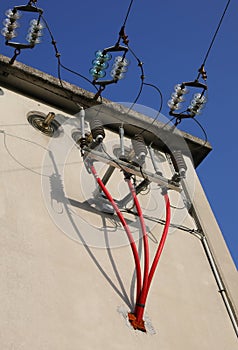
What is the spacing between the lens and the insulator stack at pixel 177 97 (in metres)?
6.46

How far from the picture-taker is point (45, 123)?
6.17 meters

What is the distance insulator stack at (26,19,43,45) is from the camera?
5.90 m

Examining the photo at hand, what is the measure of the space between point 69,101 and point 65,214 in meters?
2.20

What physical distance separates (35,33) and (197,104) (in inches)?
80.8

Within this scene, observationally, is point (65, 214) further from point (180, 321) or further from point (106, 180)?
point (180, 321)

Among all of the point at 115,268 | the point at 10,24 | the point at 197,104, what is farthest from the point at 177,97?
the point at 115,268

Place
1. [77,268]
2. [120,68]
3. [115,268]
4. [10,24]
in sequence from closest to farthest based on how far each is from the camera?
[77,268], [115,268], [10,24], [120,68]

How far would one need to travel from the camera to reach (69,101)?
22.5 feet

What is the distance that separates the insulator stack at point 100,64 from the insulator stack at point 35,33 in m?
0.65

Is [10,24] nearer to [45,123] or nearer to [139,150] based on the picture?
[45,123]

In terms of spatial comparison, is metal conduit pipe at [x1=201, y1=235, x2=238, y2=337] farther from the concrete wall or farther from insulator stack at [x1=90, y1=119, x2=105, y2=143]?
insulator stack at [x1=90, y1=119, x2=105, y2=143]

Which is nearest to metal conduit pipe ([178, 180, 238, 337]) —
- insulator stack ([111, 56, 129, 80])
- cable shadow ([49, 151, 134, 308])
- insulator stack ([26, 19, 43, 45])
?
cable shadow ([49, 151, 134, 308])

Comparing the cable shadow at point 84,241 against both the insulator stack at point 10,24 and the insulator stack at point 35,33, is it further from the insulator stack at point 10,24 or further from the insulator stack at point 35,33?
the insulator stack at point 10,24

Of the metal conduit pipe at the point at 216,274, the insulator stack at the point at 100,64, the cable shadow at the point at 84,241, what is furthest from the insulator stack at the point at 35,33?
the metal conduit pipe at the point at 216,274
